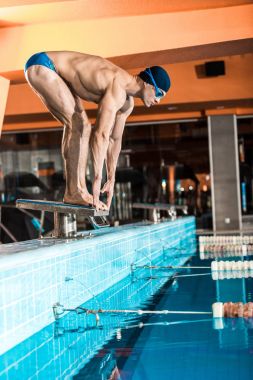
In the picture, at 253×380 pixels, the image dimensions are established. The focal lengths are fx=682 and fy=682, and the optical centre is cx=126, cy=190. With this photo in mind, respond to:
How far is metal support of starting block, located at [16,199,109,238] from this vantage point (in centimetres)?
414

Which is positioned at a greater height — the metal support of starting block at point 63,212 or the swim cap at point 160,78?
the swim cap at point 160,78

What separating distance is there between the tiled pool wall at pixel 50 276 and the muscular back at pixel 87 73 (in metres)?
0.99

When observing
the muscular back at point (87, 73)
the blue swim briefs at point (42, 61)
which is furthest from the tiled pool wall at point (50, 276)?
the blue swim briefs at point (42, 61)

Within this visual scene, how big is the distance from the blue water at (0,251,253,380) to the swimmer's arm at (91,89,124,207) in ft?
2.81

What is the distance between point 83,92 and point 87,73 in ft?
0.47

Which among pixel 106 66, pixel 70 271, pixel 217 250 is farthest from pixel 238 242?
pixel 70 271

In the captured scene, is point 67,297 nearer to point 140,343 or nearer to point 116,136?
point 140,343

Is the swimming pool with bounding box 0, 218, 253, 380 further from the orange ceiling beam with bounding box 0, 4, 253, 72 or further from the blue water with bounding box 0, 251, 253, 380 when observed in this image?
the orange ceiling beam with bounding box 0, 4, 253, 72

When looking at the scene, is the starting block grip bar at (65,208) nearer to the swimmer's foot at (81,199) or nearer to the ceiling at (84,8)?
the swimmer's foot at (81,199)

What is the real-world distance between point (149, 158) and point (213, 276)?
10.3 m

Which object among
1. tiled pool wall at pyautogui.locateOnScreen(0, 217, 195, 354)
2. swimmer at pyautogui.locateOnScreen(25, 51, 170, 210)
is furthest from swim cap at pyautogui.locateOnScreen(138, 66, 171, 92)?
tiled pool wall at pyautogui.locateOnScreen(0, 217, 195, 354)

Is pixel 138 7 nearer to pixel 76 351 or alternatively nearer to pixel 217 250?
pixel 217 250

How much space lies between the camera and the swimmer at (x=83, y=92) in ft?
14.3

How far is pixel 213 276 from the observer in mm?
5172
